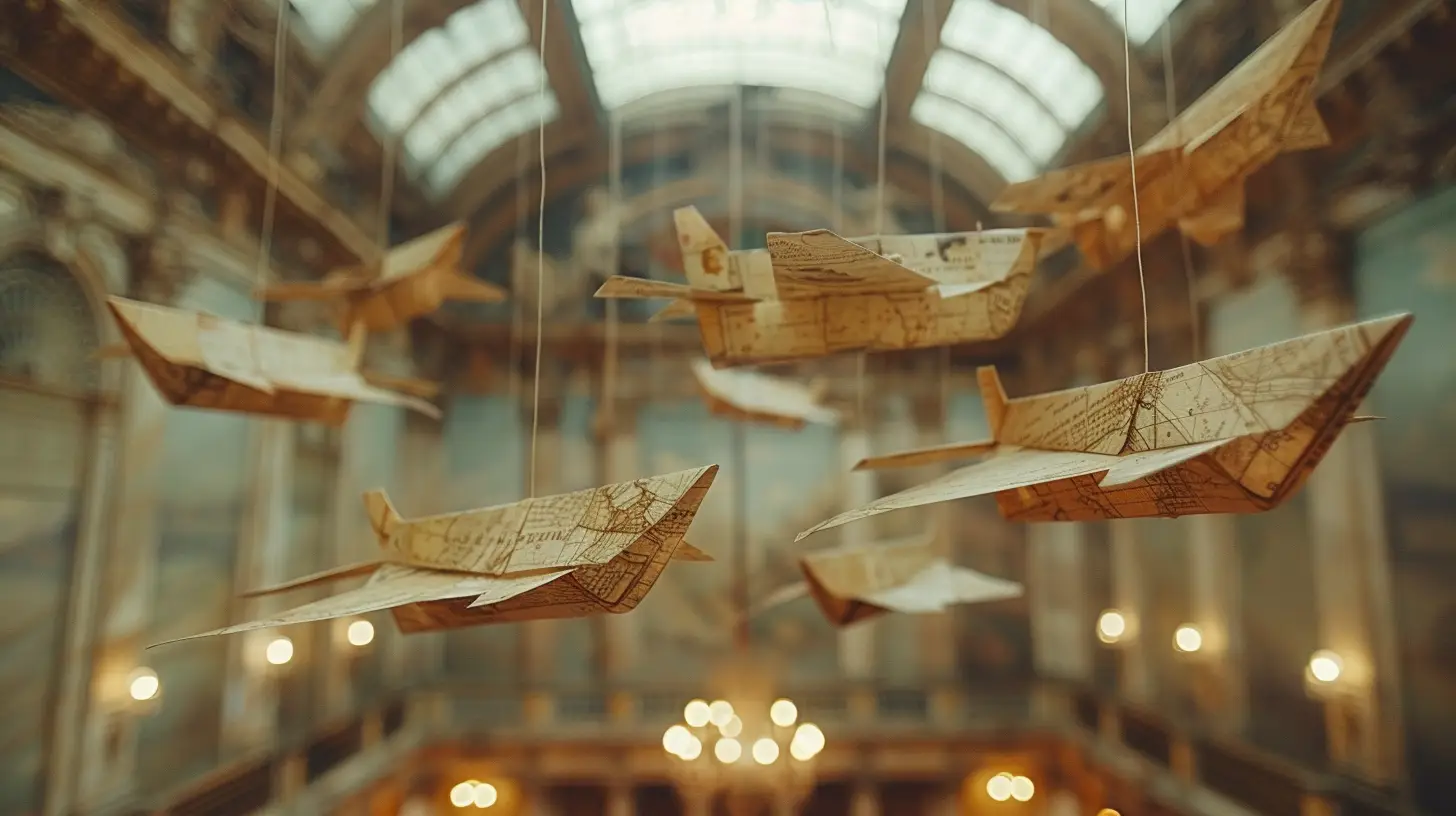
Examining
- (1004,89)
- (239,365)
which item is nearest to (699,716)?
(239,365)

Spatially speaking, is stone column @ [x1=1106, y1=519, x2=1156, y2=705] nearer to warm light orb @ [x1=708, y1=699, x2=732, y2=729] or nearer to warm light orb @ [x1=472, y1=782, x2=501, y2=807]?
warm light orb @ [x1=708, y1=699, x2=732, y2=729]

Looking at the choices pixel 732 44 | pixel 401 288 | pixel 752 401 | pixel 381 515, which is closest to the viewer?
pixel 381 515

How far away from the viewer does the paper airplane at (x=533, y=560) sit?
2.42m

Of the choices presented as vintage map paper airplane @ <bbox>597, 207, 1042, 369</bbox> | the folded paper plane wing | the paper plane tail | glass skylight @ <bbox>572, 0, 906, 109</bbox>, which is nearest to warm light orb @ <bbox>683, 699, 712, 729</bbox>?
the paper plane tail

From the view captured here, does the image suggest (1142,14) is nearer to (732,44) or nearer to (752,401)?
(732,44)

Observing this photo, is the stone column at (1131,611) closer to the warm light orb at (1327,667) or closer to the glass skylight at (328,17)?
the warm light orb at (1327,667)

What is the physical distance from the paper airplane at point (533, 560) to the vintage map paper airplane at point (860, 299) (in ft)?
3.33

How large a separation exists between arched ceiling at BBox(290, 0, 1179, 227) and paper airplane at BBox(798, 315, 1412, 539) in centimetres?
612

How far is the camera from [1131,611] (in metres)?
9.08

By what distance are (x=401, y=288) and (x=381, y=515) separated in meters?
1.27

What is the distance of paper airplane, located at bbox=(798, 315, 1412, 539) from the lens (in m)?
1.93

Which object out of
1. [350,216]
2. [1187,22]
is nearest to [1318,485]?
[1187,22]

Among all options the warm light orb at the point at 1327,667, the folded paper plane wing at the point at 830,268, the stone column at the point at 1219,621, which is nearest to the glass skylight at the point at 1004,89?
the stone column at the point at 1219,621

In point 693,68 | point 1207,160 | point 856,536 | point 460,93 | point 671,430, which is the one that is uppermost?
point 693,68
